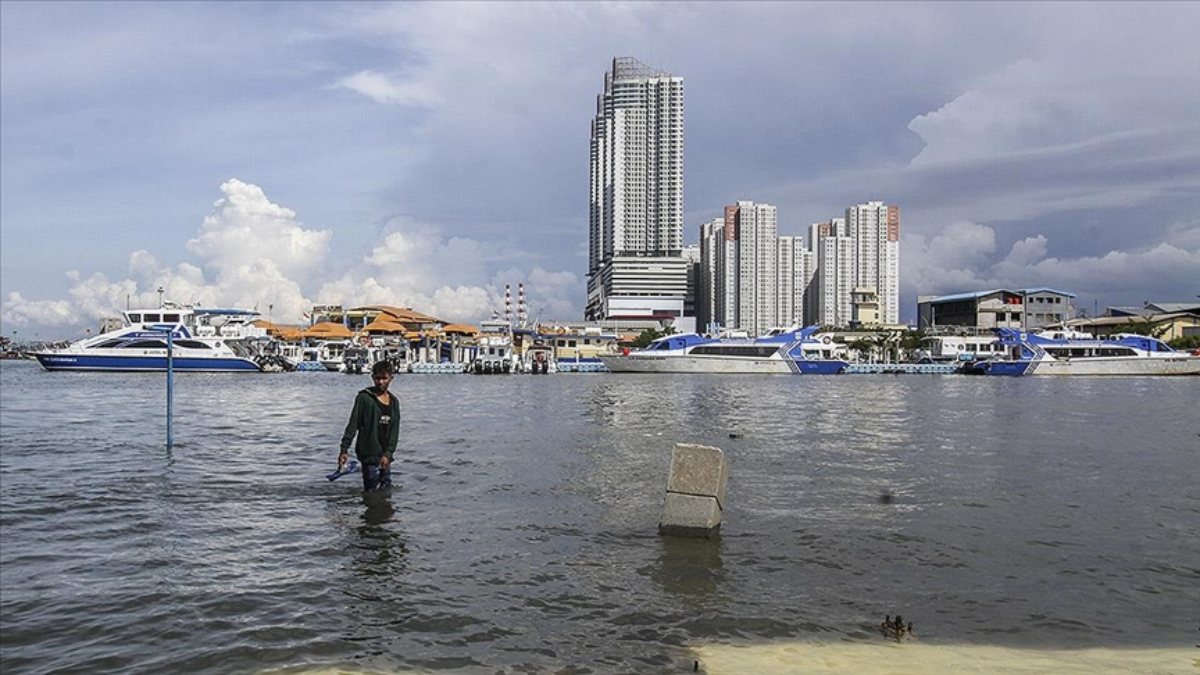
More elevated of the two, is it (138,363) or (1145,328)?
(1145,328)

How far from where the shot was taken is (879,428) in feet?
84.2

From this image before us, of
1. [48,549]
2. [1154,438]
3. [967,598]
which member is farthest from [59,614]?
[1154,438]

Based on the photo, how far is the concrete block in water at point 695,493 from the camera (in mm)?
9609

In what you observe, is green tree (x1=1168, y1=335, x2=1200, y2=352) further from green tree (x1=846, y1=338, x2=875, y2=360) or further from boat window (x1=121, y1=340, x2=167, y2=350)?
boat window (x1=121, y1=340, x2=167, y2=350)

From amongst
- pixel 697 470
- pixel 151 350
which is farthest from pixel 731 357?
pixel 697 470

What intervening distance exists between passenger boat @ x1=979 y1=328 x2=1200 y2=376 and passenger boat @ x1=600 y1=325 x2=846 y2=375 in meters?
16.9

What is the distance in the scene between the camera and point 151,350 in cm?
7331

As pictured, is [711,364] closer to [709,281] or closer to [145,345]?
[145,345]

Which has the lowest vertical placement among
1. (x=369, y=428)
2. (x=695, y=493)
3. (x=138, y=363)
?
(x=695, y=493)

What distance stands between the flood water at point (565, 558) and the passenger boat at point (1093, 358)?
69083 millimetres

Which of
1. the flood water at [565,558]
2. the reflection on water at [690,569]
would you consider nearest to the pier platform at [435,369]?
the flood water at [565,558]

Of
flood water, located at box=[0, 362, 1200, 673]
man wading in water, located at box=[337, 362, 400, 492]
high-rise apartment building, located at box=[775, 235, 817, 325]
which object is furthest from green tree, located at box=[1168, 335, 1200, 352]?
man wading in water, located at box=[337, 362, 400, 492]

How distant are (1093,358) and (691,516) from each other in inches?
3413

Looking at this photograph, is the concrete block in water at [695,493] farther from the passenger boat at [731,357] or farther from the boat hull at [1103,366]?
the boat hull at [1103,366]
